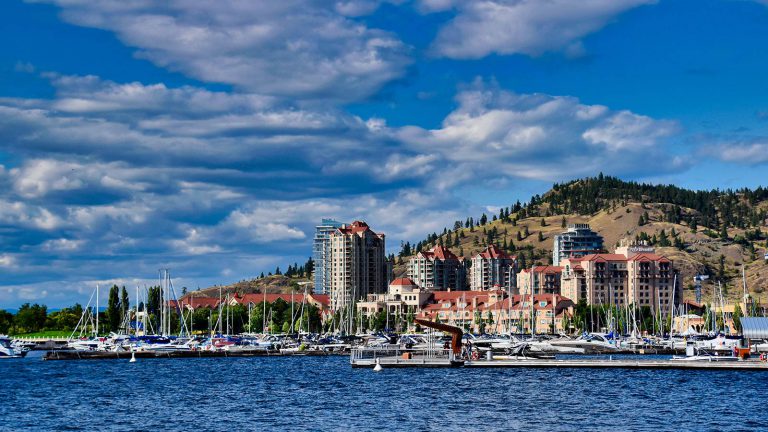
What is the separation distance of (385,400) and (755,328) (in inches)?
3512

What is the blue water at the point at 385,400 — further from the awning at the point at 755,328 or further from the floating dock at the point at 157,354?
the awning at the point at 755,328

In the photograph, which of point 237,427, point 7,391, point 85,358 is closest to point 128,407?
point 237,427

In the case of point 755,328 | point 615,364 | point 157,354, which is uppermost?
point 755,328

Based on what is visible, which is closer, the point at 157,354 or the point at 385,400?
the point at 385,400

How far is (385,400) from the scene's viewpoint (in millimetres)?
94562

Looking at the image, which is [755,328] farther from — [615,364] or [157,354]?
[157,354]

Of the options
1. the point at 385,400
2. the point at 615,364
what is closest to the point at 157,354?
the point at 615,364

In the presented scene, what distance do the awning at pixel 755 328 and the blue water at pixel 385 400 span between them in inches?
1625

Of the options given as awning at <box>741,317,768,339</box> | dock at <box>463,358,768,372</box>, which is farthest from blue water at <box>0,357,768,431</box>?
awning at <box>741,317,768,339</box>

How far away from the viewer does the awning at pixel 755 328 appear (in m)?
162

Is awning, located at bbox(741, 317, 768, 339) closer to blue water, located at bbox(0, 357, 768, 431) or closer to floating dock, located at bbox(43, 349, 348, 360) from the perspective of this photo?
blue water, located at bbox(0, 357, 768, 431)

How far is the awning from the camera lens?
16175 cm

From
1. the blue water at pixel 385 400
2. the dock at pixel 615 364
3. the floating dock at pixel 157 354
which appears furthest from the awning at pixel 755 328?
the floating dock at pixel 157 354

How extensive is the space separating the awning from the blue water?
41271mm
